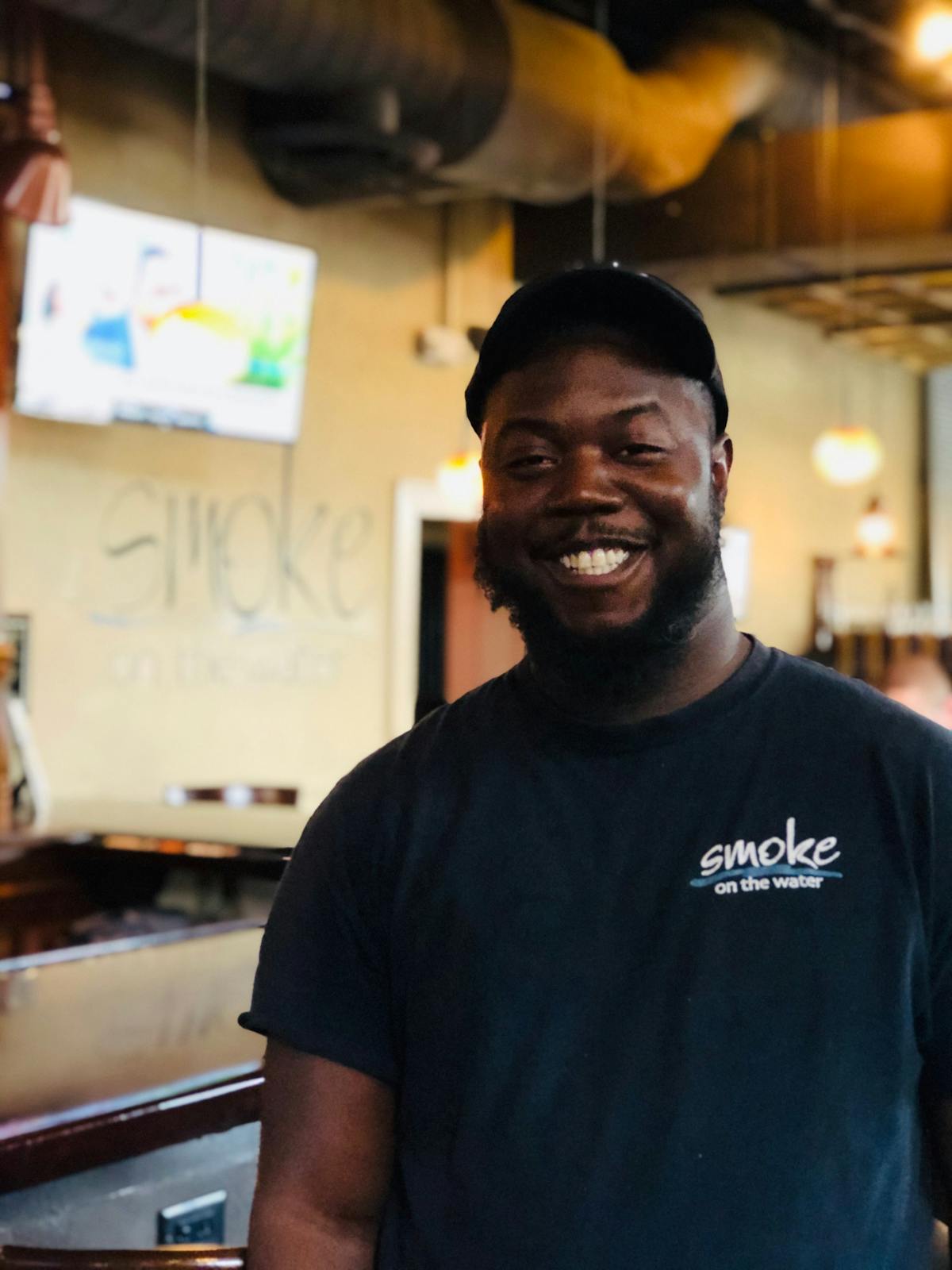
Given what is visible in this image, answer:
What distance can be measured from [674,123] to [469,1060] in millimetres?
5233

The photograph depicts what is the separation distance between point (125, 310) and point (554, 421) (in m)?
4.14

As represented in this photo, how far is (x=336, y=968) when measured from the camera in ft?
3.53

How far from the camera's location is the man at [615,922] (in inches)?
37.9

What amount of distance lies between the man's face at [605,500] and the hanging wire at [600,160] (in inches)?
136

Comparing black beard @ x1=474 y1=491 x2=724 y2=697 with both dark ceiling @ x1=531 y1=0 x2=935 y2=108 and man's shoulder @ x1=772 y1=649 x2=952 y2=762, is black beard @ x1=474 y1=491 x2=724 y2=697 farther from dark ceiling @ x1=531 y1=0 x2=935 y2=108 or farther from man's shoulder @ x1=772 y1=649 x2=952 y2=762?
dark ceiling @ x1=531 y1=0 x2=935 y2=108

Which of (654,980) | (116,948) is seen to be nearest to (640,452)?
(654,980)

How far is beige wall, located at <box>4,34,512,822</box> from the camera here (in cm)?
524

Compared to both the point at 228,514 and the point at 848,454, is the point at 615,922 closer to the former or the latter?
the point at 228,514

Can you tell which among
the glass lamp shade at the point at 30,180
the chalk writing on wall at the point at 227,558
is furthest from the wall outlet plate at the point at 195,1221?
the chalk writing on wall at the point at 227,558

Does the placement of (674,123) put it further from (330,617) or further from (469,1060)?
(469,1060)

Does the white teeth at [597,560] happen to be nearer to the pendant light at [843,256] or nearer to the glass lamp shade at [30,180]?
the glass lamp shade at [30,180]

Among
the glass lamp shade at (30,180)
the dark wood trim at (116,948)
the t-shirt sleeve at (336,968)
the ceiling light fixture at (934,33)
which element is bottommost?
the dark wood trim at (116,948)

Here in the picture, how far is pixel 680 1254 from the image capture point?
0.94m

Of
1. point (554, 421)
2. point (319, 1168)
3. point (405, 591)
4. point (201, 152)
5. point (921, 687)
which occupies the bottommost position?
point (319, 1168)
